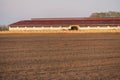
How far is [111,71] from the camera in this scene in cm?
1306

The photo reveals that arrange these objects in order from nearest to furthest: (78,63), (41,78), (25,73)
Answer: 1. (41,78)
2. (25,73)
3. (78,63)

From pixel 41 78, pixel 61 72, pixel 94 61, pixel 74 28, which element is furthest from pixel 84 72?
pixel 74 28

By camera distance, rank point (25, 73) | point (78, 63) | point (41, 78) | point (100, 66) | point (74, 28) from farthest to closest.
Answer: point (74, 28), point (78, 63), point (100, 66), point (25, 73), point (41, 78)

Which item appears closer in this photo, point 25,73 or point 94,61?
point 25,73

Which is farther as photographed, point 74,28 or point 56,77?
point 74,28

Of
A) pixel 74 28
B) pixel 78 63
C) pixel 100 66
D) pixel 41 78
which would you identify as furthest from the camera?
pixel 74 28

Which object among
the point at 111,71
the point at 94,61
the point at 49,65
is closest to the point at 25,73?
the point at 49,65

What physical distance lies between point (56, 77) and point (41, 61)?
441 centimetres

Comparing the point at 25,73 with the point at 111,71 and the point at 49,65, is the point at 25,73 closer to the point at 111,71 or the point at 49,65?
the point at 49,65

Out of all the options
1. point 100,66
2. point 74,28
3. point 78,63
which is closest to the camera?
point 100,66

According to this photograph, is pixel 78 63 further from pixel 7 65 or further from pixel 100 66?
pixel 7 65

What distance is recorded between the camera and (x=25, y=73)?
1290 centimetres

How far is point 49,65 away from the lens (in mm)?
14914

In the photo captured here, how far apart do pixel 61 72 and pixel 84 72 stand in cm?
87
